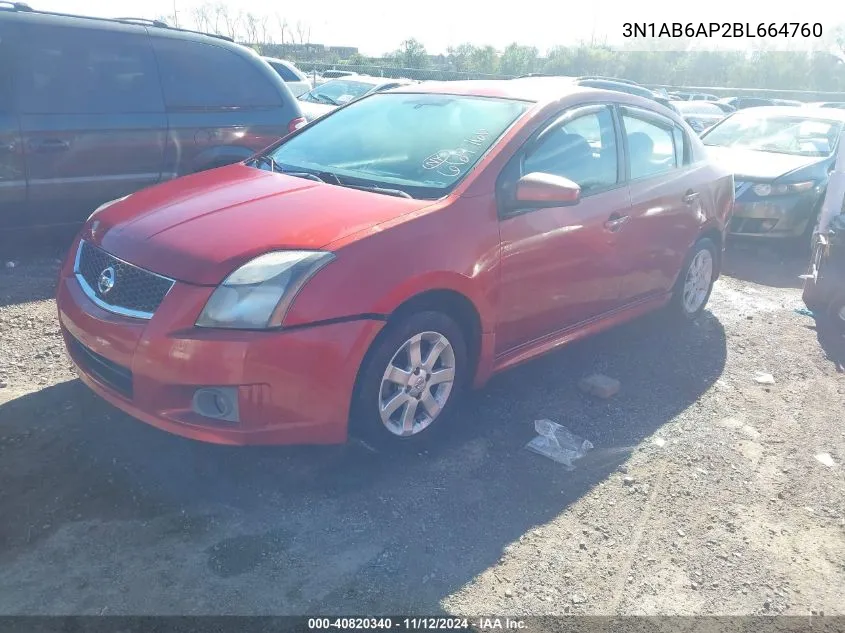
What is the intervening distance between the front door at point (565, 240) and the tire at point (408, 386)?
37 cm

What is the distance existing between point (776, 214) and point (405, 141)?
17.6 feet

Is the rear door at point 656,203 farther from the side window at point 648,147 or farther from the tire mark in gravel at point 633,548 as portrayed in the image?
the tire mark in gravel at point 633,548

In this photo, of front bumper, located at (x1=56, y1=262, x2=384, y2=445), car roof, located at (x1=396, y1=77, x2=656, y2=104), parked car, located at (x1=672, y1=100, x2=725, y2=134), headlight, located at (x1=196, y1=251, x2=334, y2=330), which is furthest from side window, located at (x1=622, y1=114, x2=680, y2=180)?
parked car, located at (x1=672, y1=100, x2=725, y2=134)

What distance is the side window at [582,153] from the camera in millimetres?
4090

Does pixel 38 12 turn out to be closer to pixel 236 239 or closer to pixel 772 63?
pixel 236 239

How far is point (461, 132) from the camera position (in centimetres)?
408

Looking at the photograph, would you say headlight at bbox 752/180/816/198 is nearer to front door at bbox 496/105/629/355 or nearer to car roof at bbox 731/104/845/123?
car roof at bbox 731/104/845/123

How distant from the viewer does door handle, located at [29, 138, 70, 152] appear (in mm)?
5547

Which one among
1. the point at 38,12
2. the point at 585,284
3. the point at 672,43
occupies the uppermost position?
the point at 672,43

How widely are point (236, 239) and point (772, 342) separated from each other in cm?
419

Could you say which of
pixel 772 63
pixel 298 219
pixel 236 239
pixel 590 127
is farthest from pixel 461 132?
pixel 772 63

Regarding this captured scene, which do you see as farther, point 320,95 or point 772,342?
point 320,95

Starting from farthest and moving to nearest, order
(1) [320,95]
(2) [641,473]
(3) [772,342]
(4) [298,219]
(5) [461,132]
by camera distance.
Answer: (1) [320,95], (3) [772,342], (5) [461,132], (2) [641,473], (4) [298,219]

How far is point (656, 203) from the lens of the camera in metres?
4.85
